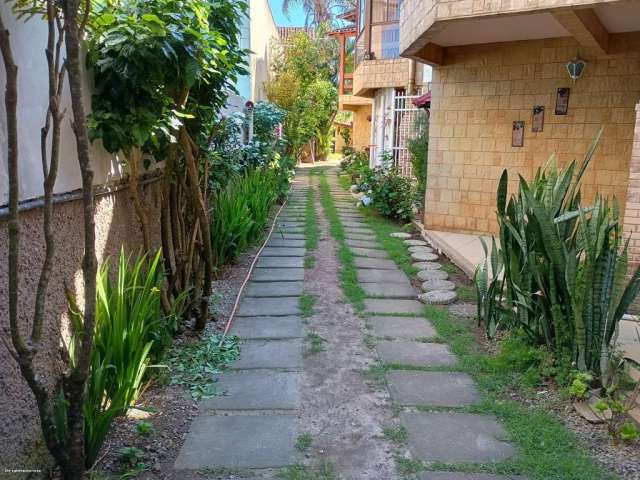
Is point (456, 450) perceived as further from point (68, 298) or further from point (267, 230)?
point (267, 230)

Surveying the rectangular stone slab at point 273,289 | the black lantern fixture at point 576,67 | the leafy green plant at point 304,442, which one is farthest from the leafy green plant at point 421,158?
the leafy green plant at point 304,442

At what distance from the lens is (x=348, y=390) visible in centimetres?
325

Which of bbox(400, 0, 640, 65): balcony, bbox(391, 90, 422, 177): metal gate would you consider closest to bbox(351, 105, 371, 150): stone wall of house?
bbox(391, 90, 422, 177): metal gate

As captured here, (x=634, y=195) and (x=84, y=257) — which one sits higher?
(x=634, y=195)

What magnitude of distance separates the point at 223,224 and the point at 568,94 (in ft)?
14.2

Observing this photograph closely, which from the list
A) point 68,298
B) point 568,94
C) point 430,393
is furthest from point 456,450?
point 568,94

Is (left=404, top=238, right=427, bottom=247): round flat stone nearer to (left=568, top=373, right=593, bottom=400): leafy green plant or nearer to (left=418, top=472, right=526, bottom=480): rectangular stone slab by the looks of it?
(left=568, top=373, right=593, bottom=400): leafy green plant

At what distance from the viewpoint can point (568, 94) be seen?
21.7 ft

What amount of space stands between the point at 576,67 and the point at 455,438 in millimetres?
5214

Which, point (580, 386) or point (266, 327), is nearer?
point (580, 386)

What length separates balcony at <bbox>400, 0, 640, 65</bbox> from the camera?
4.94m

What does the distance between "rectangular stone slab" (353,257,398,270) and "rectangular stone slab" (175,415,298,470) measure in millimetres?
3441

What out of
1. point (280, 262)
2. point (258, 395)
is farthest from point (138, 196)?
Answer: point (280, 262)

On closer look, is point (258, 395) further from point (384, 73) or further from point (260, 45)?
point (260, 45)
